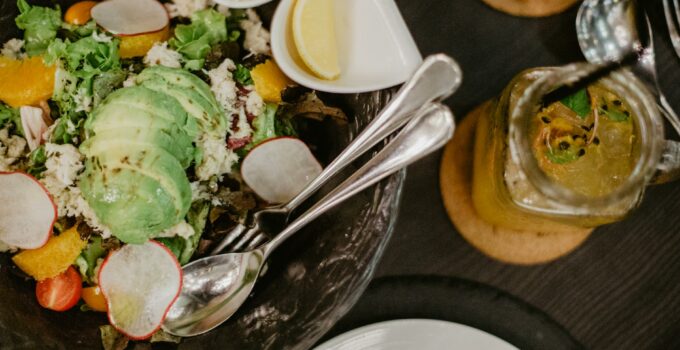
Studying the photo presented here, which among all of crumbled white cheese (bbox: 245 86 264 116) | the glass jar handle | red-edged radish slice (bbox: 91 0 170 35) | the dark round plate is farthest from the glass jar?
red-edged radish slice (bbox: 91 0 170 35)

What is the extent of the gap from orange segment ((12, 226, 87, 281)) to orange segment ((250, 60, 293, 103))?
14.6 inches

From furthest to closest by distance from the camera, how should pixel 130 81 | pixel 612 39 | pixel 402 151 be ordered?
pixel 612 39, pixel 130 81, pixel 402 151

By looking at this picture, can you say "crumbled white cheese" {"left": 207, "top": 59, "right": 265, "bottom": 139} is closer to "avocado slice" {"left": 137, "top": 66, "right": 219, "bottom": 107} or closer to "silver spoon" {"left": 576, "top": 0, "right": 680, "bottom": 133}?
"avocado slice" {"left": 137, "top": 66, "right": 219, "bottom": 107}

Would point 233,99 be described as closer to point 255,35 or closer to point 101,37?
point 255,35

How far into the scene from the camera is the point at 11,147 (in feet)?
3.27

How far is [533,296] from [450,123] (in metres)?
0.37

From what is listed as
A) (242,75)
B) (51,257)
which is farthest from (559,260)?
(51,257)

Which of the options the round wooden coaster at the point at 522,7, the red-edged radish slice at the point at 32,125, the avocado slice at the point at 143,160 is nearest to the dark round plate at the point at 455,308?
the avocado slice at the point at 143,160

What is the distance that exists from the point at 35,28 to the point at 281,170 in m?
0.48

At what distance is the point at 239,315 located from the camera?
0.97m

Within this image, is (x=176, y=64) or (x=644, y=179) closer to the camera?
(x=644, y=179)

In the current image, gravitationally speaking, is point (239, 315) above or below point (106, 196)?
below

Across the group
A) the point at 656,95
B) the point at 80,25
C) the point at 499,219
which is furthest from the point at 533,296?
the point at 80,25

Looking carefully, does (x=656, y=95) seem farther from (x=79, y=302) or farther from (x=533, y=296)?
→ (x=79, y=302)
